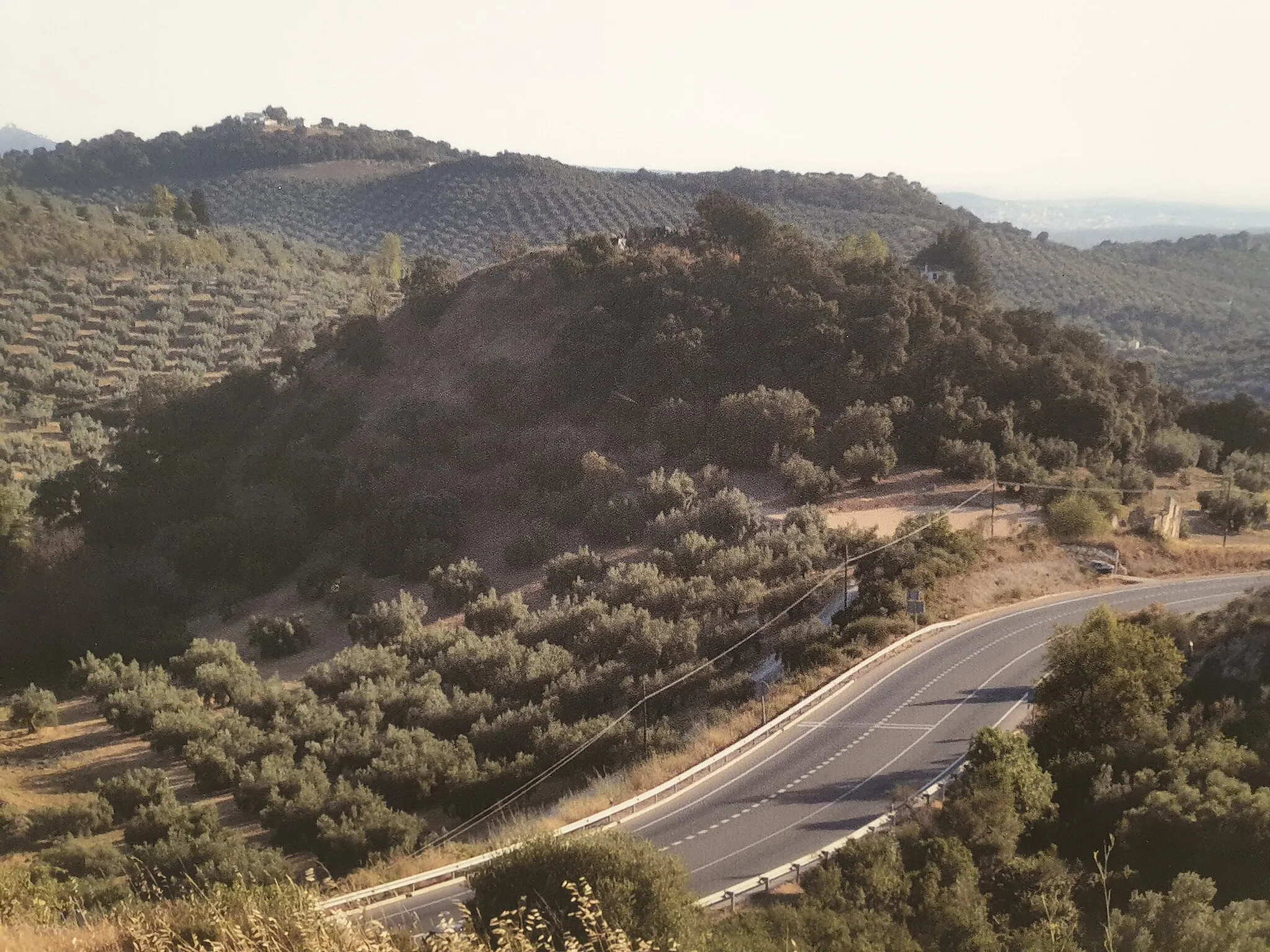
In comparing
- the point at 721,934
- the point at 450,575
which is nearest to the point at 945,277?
the point at 450,575

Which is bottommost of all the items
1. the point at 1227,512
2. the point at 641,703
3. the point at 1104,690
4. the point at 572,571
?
the point at 641,703

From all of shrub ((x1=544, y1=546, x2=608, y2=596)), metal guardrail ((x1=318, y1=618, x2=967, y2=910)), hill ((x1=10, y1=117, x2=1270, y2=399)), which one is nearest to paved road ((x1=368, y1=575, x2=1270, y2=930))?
metal guardrail ((x1=318, y1=618, x2=967, y2=910))

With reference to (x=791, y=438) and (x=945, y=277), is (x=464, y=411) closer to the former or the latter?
(x=791, y=438)

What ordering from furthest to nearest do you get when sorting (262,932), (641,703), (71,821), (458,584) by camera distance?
1. (458,584)
2. (641,703)
3. (71,821)
4. (262,932)

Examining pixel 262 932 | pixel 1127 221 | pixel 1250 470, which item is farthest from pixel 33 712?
pixel 1127 221

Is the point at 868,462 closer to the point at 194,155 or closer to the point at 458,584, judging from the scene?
the point at 458,584
